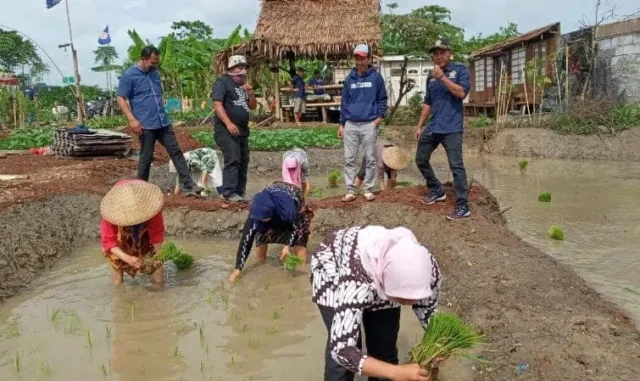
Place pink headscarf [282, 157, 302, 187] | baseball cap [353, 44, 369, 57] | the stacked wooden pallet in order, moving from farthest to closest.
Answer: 1. the stacked wooden pallet
2. baseball cap [353, 44, 369, 57]
3. pink headscarf [282, 157, 302, 187]

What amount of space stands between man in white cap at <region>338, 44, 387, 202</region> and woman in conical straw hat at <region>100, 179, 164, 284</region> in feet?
8.31

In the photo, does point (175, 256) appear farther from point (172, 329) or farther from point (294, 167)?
point (294, 167)

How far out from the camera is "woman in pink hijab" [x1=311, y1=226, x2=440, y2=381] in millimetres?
2076

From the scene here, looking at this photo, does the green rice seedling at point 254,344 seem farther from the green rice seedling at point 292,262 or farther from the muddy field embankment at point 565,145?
the muddy field embankment at point 565,145

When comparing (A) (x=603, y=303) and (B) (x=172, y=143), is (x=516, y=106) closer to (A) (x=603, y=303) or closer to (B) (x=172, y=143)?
(B) (x=172, y=143)

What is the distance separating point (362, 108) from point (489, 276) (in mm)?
2636

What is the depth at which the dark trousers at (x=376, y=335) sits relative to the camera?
8.55 ft

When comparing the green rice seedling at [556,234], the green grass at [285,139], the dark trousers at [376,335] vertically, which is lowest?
the green rice seedling at [556,234]

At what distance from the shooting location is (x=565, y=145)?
1347 centimetres

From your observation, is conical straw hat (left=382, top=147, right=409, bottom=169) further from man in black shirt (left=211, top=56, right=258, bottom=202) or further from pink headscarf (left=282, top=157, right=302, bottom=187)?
pink headscarf (left=282, top=157, right=302, bottom=187)

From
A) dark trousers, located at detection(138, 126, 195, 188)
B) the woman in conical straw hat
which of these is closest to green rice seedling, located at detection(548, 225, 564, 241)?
the woman in conical straw hat

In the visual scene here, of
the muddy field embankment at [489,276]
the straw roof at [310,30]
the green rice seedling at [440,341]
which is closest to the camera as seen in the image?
the green rice seedling at [440,341]

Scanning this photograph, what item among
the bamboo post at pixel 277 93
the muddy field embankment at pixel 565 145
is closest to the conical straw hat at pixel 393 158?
the muddy field embankment at pixel 565 145

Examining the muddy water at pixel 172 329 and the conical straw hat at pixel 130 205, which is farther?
the conical straw hat at pixel 130 205
